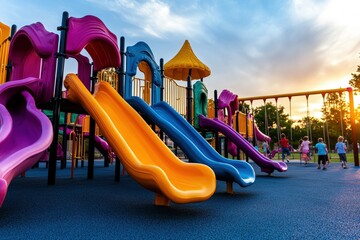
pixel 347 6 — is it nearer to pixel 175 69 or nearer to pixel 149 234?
pixel 175 69

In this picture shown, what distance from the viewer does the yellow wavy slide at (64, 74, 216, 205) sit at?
10.4 ft

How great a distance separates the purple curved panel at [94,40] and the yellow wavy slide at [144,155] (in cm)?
87

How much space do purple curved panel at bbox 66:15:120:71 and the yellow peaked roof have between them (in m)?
9.65

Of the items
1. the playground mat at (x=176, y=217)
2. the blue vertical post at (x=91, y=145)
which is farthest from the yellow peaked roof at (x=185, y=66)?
the playground mat at (x=176, y=217)

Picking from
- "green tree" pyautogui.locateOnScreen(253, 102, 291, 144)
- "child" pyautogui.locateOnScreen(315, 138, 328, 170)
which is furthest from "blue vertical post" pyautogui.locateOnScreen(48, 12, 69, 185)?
"green tree" pyautogui.locateOnScreen(253, 102, 291, 144)

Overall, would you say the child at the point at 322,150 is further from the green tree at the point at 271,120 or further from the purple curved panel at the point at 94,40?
the green tree at the point at 271,120

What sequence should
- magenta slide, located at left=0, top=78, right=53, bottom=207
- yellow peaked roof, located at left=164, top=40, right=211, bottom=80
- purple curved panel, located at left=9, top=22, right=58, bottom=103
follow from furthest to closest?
yellow peaked roof, located at left=164, top=40, right=211, bottom=80
purple curved panel, located at left=9, top=22, right=58, bottom=103
magenta slide, located at left=0, top=78, right=53, bottom=207

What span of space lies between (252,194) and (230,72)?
32.5 feet

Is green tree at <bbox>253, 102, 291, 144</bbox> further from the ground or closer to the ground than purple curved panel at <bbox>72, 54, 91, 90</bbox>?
further from the ground

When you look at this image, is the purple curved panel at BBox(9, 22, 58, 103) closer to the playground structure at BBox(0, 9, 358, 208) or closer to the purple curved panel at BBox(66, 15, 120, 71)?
the playground structure at BBox(0, 9, 358, 208)

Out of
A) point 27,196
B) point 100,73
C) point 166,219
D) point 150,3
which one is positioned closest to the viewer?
point 166,219

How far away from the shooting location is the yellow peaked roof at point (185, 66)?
16.3 metres

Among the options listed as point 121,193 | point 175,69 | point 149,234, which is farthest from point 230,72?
point 149,234

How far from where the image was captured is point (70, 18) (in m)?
6.05
